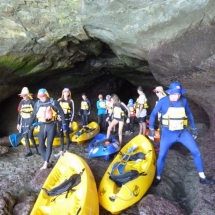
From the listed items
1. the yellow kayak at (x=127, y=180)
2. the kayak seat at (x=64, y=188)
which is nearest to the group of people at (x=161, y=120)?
the yellow kayak at (x=127, y=180)

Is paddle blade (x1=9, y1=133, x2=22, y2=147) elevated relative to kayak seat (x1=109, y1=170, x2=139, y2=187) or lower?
elevated

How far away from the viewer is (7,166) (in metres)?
6.10

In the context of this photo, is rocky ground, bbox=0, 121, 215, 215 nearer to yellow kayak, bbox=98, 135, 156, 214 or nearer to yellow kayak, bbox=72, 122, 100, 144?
yellow kayak, bbox=98, 135, 156, 214

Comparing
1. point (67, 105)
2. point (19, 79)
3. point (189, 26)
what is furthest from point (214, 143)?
point (19, 79)

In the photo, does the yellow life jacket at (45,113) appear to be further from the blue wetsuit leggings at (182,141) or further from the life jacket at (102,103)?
the life jacket at (102,103)

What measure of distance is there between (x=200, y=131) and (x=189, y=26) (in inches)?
191

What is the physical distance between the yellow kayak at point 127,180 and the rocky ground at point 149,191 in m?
0.24

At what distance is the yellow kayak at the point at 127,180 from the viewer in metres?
4.13

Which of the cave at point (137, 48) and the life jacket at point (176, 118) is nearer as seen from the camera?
the life jacket at point (176, 118)

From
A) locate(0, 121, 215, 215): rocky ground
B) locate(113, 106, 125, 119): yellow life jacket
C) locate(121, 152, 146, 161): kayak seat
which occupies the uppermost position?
locate(113, 106, 125, 119): yellow life jacket

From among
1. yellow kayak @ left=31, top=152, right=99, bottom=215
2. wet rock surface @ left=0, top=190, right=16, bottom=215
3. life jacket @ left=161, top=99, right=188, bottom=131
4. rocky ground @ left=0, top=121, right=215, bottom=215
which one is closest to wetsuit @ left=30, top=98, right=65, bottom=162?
rocky ground @ left=0, top=121, right=215, bottom=215

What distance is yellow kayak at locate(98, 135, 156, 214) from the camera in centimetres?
413

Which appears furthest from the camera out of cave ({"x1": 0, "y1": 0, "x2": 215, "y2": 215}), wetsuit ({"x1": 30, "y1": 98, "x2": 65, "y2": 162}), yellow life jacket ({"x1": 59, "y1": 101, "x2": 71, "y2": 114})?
yellow life jacket ({"x1": 59, "y1": 101, "x2": 71, "y2": 114})

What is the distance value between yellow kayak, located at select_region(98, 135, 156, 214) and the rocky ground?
0.24 metres
